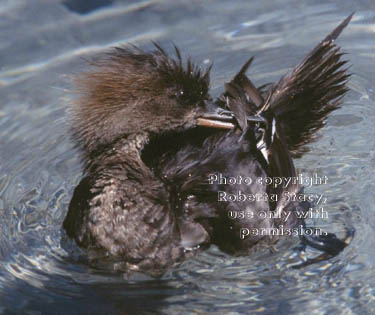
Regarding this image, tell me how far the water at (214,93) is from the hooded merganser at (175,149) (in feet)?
0.54

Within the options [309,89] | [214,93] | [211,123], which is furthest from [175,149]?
[214,93]

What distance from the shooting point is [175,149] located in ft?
14.0

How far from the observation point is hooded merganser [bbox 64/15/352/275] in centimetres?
389

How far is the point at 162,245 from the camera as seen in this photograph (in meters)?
3.86

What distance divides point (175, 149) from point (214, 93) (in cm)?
121

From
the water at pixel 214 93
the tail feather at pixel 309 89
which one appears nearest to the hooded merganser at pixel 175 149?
the tail feather at pixel 309 89

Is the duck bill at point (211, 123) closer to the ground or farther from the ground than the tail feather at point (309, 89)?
closer to the ground

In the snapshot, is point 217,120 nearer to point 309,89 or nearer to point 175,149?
point 175,149

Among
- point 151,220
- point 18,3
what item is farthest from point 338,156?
point 18,3

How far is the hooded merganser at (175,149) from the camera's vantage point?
3.89m

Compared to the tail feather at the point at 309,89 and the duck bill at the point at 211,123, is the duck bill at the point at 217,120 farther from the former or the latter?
the tail feather at the point at 309,89

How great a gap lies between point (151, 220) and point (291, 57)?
2.34 meters

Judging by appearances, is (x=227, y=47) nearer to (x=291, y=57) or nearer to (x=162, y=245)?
(x=291, y=57)

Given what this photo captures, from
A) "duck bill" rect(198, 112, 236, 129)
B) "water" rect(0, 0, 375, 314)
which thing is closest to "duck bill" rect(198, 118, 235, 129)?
"duck bill" rect(198, 112, 236, 129)
